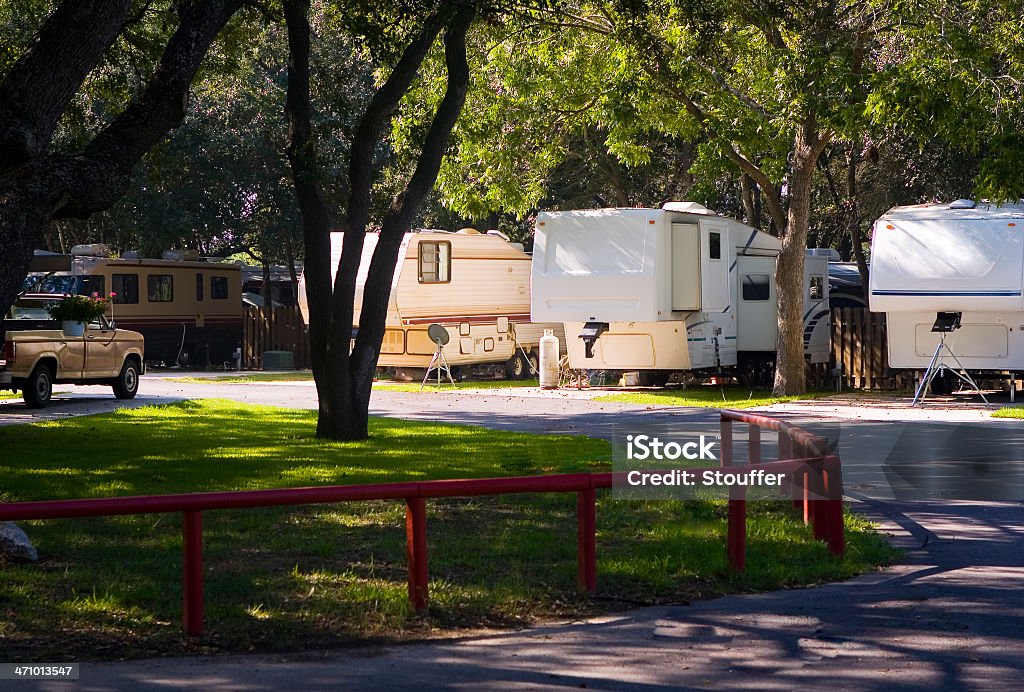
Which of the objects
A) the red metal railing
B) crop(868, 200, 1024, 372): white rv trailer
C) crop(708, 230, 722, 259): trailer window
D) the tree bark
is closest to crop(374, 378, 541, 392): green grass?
crop(708, 230, 722, 259): trailer window

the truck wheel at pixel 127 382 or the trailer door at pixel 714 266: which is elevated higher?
the trailer door at pixel 714 266

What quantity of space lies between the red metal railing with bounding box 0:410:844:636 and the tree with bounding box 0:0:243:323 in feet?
12.8

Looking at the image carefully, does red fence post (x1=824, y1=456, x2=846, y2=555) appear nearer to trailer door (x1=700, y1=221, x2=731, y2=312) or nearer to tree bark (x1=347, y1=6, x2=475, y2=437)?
tree bark (x1=347, y1=6, x2=475, y2=437)

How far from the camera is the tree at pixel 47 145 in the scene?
9477 millimetres

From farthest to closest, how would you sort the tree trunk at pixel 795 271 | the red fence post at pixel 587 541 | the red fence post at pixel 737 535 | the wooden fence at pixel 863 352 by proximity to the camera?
the wooden fence at pixel 863 352, the tree trunk at pixel 795 271, the red fence post at pixel 737 535, the red fence post at pixel 587 541

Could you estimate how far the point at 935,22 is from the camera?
18.2 m

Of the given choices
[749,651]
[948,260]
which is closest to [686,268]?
[948,260]

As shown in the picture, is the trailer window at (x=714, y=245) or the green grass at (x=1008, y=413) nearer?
the green grass at (x=1008, y=413)

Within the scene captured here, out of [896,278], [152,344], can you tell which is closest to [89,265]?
[152,344]

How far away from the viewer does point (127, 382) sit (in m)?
23.5

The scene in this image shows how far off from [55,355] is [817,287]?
14.2 metres

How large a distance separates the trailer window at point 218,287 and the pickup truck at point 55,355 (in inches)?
393

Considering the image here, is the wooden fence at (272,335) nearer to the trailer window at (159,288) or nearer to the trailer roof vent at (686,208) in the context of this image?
the trailer window at (159,288)

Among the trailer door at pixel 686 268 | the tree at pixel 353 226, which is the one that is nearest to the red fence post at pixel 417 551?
Result: the tree at pixel 353 226
